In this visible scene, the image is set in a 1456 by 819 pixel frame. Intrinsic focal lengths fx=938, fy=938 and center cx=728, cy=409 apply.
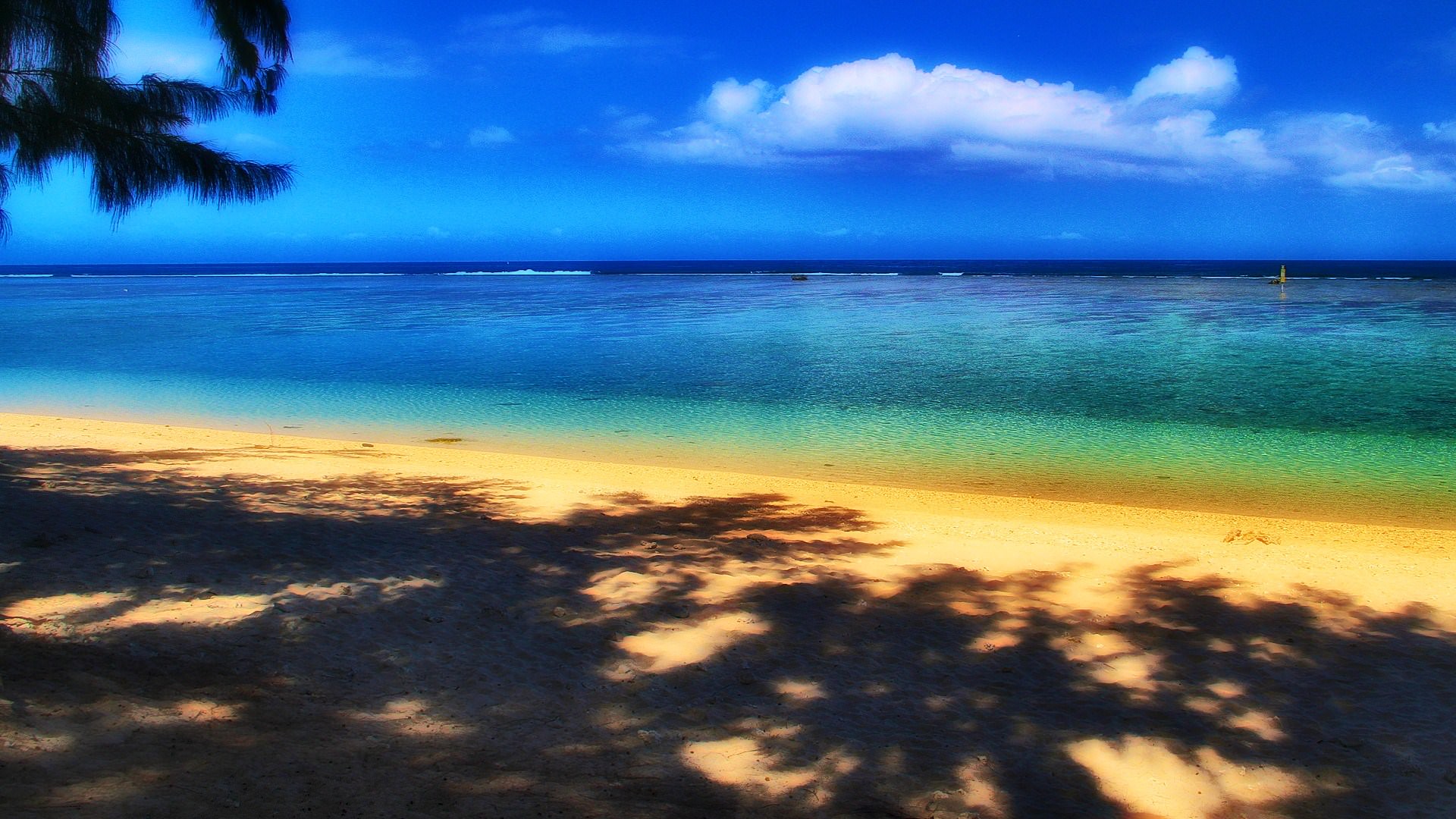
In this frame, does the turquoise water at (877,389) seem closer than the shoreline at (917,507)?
No

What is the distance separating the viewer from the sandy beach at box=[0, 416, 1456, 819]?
3482mm

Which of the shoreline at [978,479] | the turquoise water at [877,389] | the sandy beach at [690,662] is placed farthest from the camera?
the turquoise water at [877,389]

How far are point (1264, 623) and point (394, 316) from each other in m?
38.1

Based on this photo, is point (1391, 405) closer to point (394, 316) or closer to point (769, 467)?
point (769, 467)

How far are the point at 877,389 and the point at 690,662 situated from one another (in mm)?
13289

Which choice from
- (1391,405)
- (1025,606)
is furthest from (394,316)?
(1025,606)

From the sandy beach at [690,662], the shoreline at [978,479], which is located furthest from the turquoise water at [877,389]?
the sandy beach at [690,662]

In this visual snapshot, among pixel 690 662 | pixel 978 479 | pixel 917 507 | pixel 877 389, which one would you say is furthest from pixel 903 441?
pixel 690 662

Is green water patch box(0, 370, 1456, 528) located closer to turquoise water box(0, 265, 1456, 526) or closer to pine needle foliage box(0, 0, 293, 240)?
turquoise water box(0, 265, 1456, 526)

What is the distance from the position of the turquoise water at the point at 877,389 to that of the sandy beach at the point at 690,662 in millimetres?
2767

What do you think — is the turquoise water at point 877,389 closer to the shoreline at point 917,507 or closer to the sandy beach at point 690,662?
the shoreline at point 917,507

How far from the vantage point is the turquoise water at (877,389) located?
1108cm

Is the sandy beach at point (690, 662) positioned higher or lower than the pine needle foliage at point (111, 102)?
lower

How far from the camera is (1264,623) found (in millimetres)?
5617
